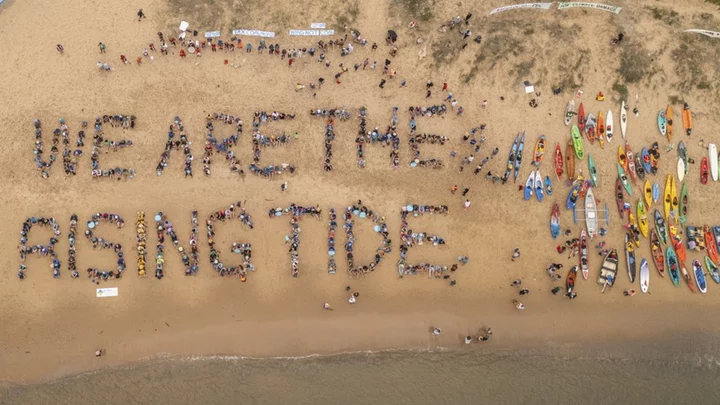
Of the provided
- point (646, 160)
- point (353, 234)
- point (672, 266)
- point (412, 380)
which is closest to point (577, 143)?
point (646, 160)

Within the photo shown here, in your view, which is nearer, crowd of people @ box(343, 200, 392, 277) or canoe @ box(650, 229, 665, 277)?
crowd of people @ box(343, 200, 392, 277)

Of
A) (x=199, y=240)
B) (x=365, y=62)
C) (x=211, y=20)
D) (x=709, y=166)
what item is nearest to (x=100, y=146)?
(x=199, y=240)

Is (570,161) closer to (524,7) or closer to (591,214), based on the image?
(591,214)

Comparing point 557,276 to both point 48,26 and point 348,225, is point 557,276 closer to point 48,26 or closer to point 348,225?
point 348,225

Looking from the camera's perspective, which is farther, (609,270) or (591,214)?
(591,214)

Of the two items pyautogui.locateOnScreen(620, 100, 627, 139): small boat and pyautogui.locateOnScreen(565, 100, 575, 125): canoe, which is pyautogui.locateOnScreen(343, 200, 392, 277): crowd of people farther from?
pyautogui.locateOnScreen(620, 100, 627, 139): small boat

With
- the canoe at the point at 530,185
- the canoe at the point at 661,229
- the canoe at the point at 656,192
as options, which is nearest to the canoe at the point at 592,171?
the canoe at the point at 656,192

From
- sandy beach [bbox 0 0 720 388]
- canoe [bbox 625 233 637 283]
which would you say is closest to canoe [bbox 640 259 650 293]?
canoe [bbox 625 233 637 283]
